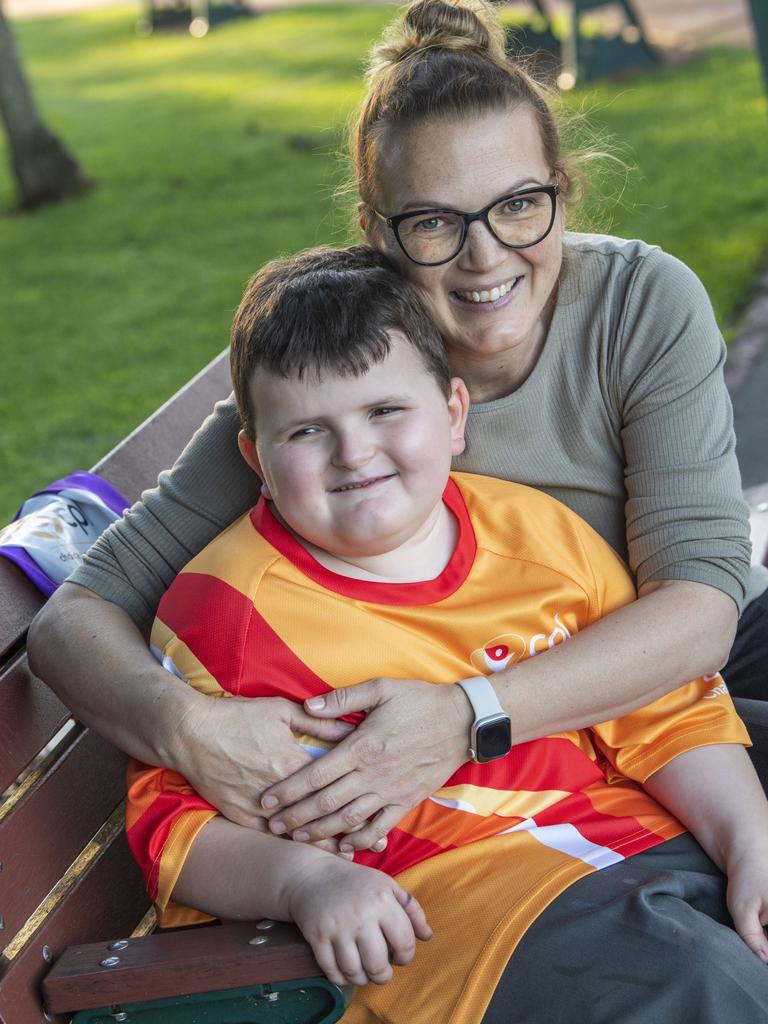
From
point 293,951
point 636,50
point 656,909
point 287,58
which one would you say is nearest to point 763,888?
point 656,909

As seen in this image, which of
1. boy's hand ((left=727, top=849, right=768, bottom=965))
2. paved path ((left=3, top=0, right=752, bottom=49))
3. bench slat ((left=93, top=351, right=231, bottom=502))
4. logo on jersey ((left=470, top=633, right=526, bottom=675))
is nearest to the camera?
boy's hand ((left=727, top=849, right=768, bottom=965))

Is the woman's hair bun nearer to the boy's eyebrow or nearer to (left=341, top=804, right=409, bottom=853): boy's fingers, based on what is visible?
the boy's eyebrow

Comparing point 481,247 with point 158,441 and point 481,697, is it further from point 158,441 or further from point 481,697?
point 158,441

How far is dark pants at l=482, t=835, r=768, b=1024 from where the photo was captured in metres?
1.85

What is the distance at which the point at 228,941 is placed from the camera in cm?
192

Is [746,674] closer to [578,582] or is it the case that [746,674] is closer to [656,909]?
[578,582]

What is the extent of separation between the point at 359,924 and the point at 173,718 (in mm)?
477

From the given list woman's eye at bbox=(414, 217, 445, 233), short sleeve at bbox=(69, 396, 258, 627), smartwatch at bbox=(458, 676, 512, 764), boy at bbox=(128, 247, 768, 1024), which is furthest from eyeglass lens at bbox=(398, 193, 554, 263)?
smartwatch at bbox=(458, 676, 512, 764)

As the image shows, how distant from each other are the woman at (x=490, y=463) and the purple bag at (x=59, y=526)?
127mm

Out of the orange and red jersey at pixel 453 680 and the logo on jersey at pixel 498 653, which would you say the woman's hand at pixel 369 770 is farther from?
the logo on jersey at pixel 498 653

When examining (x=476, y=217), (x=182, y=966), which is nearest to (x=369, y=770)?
(x=182, y=966)

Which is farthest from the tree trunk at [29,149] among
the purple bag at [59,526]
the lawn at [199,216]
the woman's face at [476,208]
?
the woman's face at [476,208]

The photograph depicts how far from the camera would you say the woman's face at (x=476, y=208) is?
94.8 inches

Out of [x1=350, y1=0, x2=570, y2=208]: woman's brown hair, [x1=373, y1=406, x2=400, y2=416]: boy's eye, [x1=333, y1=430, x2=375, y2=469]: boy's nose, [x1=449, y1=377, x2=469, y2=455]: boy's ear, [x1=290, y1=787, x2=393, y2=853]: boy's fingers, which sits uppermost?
[x1=350, y1=0, x2=570, y2=208]: woman's brown hair
